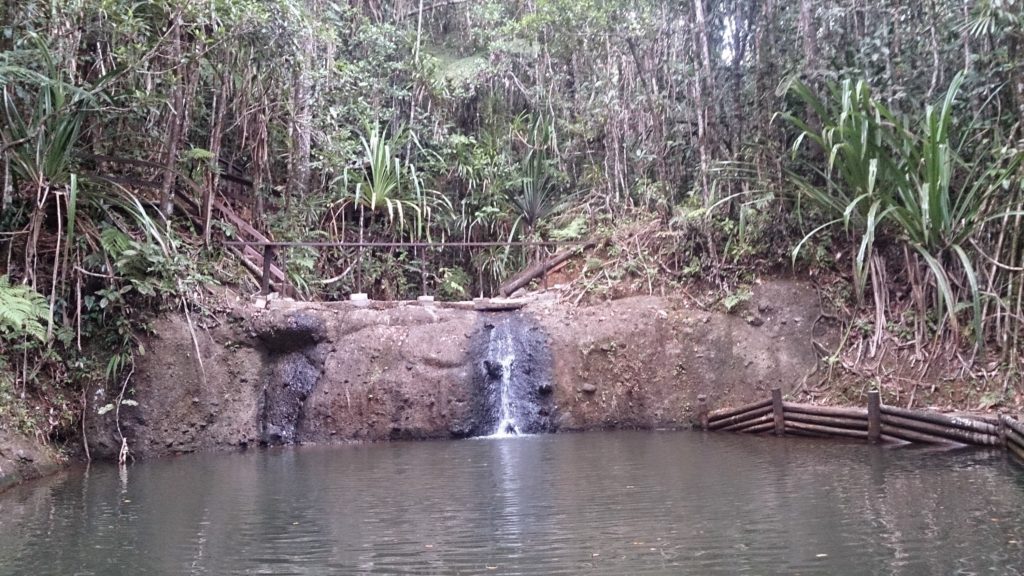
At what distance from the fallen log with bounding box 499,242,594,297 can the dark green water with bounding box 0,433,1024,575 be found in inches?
213

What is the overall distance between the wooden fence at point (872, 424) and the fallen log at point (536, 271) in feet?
13.7

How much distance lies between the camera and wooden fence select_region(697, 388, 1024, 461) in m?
8.27

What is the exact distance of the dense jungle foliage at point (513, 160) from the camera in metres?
9.72

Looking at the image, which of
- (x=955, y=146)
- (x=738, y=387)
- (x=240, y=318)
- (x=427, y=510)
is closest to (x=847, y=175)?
(x=955, y=146)

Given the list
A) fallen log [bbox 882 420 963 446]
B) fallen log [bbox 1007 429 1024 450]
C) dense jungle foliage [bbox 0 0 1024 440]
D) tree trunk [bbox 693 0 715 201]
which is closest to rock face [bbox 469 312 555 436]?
dense jungle foliage [bbox 0 0 1024 440]

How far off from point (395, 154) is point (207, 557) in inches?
444

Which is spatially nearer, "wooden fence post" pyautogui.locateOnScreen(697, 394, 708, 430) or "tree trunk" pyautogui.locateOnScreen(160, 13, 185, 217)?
"tree trunk" pyautogui.locateOnScreen(160, 13, 185, 217)

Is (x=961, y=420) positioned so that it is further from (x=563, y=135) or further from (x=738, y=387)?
(x=563, y=135)

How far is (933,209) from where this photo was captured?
397 inches

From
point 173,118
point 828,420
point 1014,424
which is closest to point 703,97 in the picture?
point 828,420

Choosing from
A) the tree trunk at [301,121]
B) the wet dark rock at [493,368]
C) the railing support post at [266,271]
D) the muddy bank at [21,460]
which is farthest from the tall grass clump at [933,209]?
the muddy bank at [21,460]

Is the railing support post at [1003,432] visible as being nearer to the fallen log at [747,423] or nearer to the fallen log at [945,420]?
the fallen log at [945,420]

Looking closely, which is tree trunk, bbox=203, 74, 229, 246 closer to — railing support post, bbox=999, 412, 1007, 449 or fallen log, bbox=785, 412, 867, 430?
fallen log, bbox=785, 412, 867, 430

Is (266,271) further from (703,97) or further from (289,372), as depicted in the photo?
(703,97)
